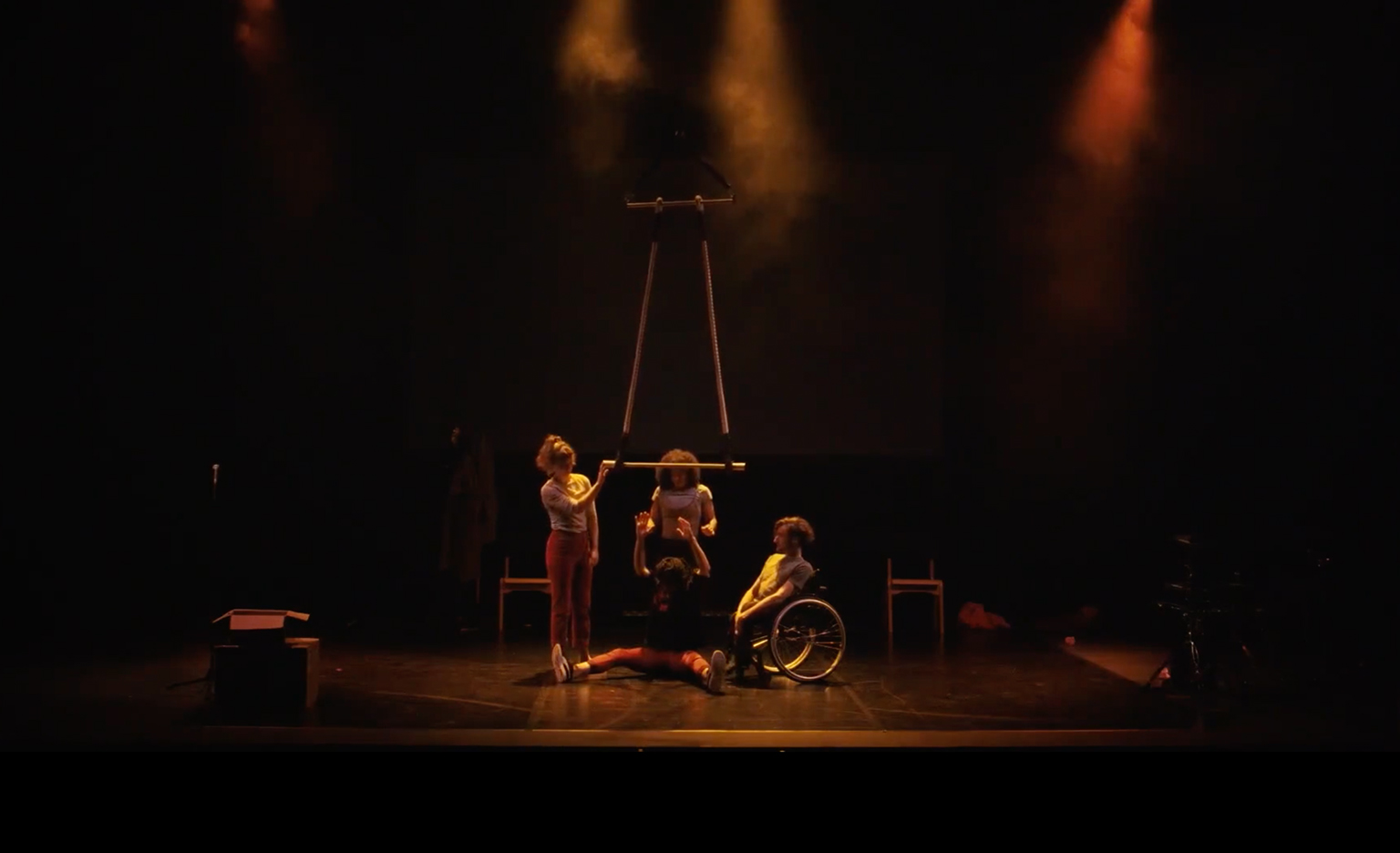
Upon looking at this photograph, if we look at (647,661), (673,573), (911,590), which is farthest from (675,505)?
(911,590)

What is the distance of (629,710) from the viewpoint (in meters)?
5.43

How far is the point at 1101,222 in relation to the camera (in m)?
8.10

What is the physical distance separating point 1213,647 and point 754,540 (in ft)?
10.9

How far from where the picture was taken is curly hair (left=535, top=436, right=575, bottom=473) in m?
6.05

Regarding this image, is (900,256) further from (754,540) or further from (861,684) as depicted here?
(861,684)

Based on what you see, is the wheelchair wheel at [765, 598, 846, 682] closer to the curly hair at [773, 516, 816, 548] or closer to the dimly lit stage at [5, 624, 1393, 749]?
the dimly lit stage at [5, 624, 1393, 749]

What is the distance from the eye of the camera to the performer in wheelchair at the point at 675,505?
6.18 metres

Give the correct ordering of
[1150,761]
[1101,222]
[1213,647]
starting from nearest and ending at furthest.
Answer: [1150,761], [1213,647], [1101,222]

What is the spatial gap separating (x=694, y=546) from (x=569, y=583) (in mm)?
676

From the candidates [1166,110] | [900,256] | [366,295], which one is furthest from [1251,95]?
[366,295]

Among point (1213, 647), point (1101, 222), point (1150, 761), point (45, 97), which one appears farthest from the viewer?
point (1101, 222)

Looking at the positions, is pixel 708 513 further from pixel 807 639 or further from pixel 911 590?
pixel 911 590

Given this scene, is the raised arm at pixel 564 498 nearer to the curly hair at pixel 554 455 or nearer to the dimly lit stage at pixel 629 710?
the curly hair at pixel 554 455

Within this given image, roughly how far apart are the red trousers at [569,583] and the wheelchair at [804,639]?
3.01 feet
